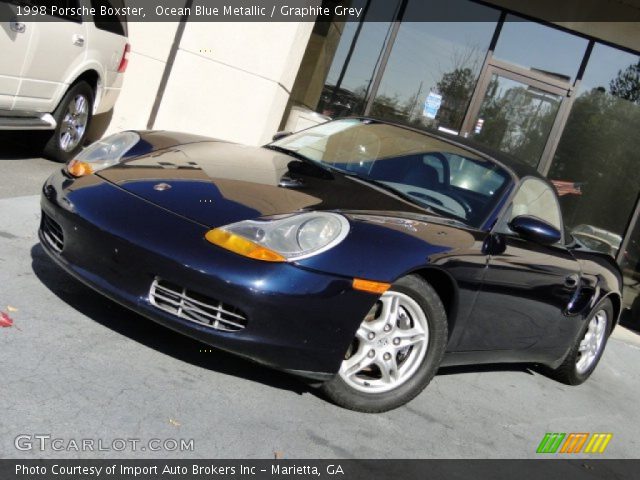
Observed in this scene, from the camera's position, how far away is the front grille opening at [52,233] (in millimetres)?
4023

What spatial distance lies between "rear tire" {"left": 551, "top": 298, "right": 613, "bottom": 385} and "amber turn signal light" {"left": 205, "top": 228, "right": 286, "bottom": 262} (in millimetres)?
2956

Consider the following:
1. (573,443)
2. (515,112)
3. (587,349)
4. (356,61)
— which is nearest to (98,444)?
(573,443)

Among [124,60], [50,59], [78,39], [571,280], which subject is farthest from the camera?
[124,60]

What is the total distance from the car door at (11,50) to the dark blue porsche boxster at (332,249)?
102 inches

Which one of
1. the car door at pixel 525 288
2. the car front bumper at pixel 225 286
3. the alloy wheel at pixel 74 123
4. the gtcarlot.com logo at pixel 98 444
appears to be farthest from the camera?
the alloy wheel at pixel 74 123

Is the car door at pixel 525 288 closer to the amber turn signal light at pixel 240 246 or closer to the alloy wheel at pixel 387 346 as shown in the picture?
the alloy wheel at pixel 387 346

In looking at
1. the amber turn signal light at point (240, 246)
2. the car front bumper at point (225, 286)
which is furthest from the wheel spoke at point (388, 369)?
the amber turn signal light at point (240, 246)

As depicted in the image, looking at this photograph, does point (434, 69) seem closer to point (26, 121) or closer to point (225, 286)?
point (26, 121)

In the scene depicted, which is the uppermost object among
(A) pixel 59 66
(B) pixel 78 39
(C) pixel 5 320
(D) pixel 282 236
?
(B) pixel 78 39

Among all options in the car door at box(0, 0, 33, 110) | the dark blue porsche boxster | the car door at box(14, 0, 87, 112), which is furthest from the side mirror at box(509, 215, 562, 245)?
the car door at box(14, 0, 87, 112)

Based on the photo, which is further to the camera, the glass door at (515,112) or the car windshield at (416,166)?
the glass door at (515,112)

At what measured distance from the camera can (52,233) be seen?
4121mm

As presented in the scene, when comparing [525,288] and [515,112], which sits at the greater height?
[515,112]
